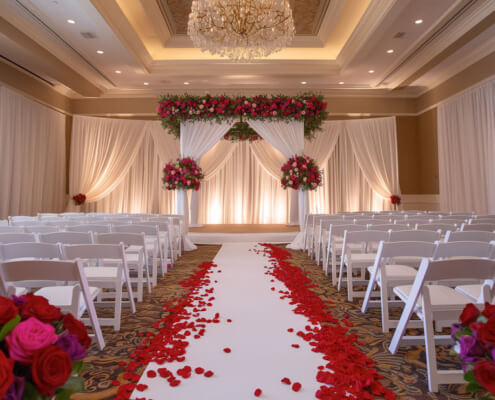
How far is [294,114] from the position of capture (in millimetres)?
7348

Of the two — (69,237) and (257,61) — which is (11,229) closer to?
(69,237)

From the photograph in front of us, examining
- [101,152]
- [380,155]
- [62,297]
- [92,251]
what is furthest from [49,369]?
[380,155]

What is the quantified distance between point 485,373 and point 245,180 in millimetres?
11126

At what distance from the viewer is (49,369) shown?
701 mm

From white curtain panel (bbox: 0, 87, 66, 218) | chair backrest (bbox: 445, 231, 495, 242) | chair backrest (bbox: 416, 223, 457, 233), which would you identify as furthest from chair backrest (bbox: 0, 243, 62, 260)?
white curtain panel (bbox: 0, 87, 66, 218)

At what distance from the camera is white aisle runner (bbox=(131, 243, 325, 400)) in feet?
6.07

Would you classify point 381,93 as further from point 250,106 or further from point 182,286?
point 182,286

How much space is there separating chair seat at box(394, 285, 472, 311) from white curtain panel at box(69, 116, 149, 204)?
399 inches

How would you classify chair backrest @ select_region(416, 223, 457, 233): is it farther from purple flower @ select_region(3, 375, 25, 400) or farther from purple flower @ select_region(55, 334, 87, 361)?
purple flower @ select_region(3, 375, 25, 400)

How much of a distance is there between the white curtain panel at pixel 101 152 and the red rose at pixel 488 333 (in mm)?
11097

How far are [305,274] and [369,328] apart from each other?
1.97 m

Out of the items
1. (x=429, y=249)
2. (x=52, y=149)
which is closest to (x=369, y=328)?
(x=429, y=249)

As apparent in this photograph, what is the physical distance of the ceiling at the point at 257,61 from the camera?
631 centimetres

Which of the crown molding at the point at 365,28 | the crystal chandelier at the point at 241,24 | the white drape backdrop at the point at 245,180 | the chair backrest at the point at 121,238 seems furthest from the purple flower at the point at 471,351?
the white drape backdrop at the point at 245,180
